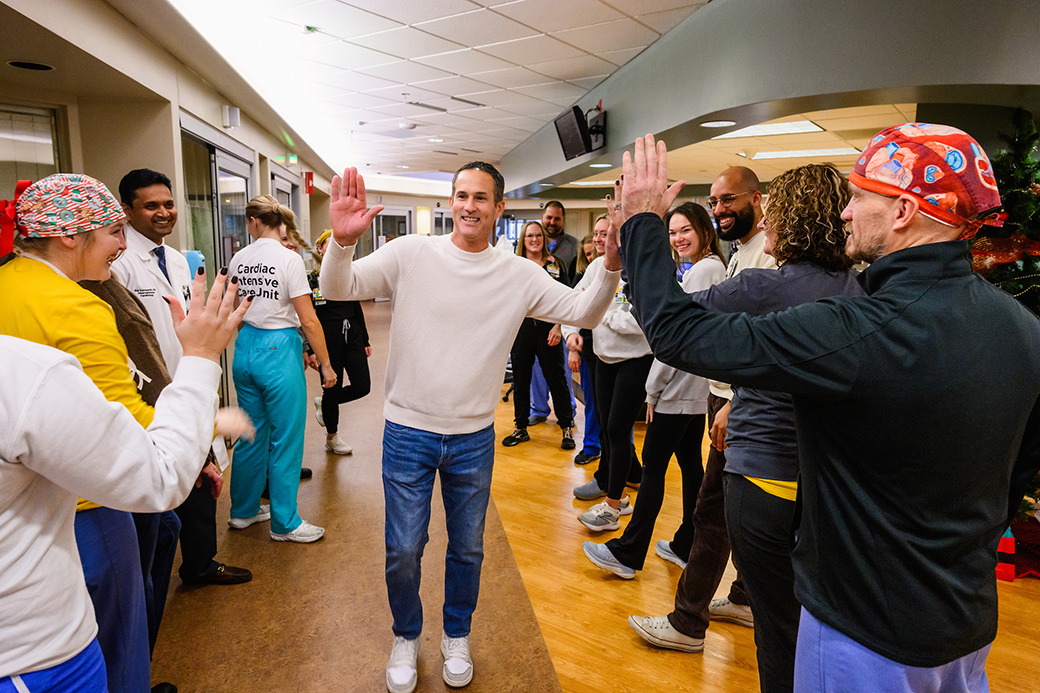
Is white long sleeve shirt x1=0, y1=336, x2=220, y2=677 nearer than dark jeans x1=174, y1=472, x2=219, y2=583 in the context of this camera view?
Yes

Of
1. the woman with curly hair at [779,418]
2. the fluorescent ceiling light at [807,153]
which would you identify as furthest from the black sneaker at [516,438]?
the fluorescent ceiling light at [807,153]

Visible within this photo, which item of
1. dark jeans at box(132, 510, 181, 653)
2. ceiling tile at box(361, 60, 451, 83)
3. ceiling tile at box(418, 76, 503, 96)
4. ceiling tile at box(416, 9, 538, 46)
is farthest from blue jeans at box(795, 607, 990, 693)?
ceiling tile at box(418, 76, 503, 96)

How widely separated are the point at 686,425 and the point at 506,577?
1.13 metres

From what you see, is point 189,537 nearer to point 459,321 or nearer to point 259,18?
point 459,321

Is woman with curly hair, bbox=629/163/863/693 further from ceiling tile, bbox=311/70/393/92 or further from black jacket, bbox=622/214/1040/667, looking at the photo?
ceiling tile, bbox=311/70/393/92

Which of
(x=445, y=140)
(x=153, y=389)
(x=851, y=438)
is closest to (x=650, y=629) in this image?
(x=851, y=438)

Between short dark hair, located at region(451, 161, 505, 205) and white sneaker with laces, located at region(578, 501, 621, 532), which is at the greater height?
short dark hair, located at region(451, 161, 505, 205)

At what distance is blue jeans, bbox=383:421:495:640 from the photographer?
76.5 inches

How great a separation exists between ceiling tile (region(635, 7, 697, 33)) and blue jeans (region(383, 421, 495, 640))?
152 inches

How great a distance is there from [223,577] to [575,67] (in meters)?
5.32

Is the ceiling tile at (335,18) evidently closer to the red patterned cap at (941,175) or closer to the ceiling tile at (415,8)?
the ceiling tile at (415,8)

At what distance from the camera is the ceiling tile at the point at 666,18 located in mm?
4402

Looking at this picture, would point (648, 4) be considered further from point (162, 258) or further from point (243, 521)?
point (243, 521)

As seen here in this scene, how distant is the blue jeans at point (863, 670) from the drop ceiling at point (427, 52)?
4.22 metres
